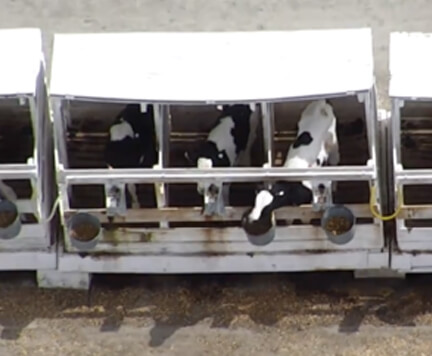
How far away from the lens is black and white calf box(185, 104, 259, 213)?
1052 cm

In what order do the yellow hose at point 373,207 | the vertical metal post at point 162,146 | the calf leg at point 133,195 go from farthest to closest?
the calf leg at point 133,195, the vertical metal post at point 162,146, the yellow hose at point 373,207

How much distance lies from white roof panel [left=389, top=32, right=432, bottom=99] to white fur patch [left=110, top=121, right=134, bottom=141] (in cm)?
197

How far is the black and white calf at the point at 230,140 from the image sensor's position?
1052 centimetres

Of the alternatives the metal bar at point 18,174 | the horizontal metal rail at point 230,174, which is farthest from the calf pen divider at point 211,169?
the metal bar at point 18,174

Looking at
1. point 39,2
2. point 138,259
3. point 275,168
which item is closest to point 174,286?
point 138,259

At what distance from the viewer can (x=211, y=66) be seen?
10430 mm

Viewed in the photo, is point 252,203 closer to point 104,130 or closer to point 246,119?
point 246,119

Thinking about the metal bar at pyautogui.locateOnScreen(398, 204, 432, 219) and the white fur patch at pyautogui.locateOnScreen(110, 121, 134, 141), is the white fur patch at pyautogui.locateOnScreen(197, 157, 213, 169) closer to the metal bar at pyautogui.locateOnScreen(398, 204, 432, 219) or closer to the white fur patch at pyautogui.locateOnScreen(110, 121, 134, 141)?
the white fur patch at pyautogui.locateOnScreen(110, 121, 134, 141)

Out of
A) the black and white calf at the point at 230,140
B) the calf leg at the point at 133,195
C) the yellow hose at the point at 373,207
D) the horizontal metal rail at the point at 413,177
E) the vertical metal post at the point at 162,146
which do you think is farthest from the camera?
the calf leg at the point at 133,195

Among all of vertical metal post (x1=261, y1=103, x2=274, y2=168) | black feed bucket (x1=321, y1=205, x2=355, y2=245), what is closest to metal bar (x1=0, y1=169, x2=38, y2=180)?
vertical metal post (x1=261, y1=103, x2=274, y2=168)

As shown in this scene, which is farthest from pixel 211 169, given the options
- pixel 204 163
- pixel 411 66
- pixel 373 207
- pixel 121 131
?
pixel 411 66

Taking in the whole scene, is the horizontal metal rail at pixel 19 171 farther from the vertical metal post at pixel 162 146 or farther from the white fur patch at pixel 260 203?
the white fur patch at pixel 260 203

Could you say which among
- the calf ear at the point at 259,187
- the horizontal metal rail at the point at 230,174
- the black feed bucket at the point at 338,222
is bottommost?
the black feed bucket at the point at 338,222

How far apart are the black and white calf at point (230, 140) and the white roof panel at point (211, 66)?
0.32m
